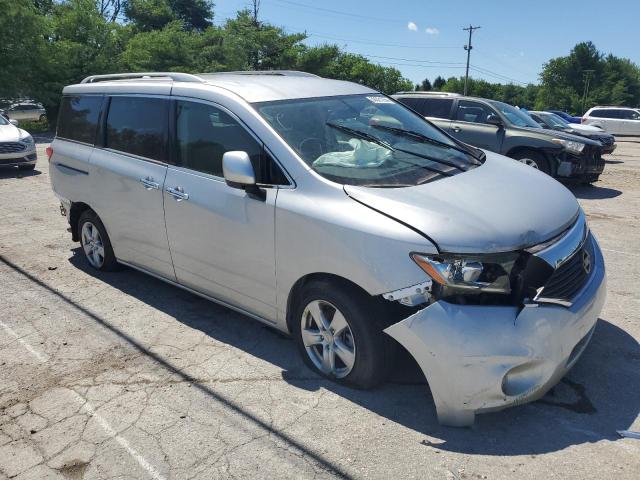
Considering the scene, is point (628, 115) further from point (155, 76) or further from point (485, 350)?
point (485, 350)

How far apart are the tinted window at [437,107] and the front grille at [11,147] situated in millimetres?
8595

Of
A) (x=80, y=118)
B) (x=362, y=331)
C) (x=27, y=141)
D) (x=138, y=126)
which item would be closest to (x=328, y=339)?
(x=362, y=331)

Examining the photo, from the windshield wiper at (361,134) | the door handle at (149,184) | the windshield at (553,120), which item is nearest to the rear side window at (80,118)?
the door handle at (149,184)

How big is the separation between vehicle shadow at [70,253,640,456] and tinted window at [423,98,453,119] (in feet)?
25.0

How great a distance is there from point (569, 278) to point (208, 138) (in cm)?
260

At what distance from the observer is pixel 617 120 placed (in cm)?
2559

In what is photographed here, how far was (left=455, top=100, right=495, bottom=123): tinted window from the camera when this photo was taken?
10695 millimetres

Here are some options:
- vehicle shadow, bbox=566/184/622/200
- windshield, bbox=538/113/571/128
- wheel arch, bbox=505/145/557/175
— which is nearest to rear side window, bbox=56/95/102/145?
wheel arch, bbox=505/145/557/175

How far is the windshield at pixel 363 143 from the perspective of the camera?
3459 millimetres

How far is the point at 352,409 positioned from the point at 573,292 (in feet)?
4.64

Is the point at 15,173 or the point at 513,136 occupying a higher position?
the point at 513,136

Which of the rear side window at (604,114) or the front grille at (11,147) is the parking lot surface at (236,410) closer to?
the front grille at (11,147)

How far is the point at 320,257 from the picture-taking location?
3197 mm

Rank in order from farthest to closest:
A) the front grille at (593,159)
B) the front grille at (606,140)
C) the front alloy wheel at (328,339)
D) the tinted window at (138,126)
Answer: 1. the front grille at (606,140)
2. the front grille at (593,159)
3. the tinted window at (138,126)
4. the front alloy wheel at (328,339)
